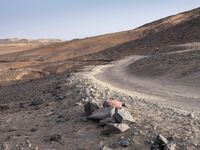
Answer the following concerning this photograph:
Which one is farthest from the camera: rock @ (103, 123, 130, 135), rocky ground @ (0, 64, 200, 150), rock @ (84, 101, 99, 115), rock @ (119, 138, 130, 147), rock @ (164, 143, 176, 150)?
rock @ (84, 101, 99, 115)

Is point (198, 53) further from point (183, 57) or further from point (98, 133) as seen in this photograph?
point (98, 133)

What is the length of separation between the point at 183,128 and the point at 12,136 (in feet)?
15.0

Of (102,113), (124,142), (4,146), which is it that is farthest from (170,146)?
(4,146)

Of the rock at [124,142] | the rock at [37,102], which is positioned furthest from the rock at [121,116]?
the rock at [37,102]

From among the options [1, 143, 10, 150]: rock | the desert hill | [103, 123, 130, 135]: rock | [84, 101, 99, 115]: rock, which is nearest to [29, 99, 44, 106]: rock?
[84, 101, 99, 115]: rock

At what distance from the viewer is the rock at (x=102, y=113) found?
13.7 meters

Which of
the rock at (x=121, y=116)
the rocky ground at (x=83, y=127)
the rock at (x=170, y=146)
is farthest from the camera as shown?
the rock at (x=121, y=116)

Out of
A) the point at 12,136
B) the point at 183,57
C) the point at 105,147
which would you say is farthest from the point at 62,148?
the point at 183,57

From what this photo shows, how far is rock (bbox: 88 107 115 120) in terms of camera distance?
1366 cm

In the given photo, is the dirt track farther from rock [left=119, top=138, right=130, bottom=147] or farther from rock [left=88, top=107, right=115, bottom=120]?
rock [left=119, top=138, right=130, bottom=147]

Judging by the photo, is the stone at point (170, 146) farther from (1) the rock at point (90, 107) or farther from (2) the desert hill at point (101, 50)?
(2) the desert hill at point (101, 50)

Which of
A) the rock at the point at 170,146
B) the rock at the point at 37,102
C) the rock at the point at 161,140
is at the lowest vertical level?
the rock at the point at 37,102

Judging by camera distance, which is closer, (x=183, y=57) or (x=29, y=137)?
(x=29, y=137)

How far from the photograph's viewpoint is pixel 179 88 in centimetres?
2298
